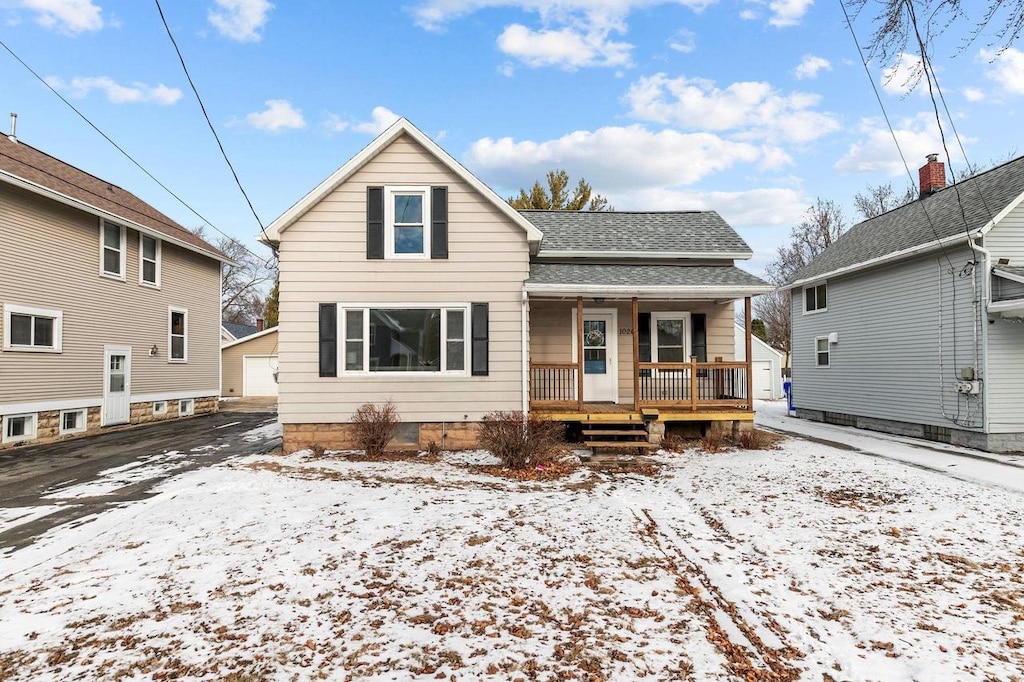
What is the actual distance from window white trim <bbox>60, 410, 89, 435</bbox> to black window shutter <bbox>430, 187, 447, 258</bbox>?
9.87m

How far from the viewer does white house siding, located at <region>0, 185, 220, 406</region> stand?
1093cm

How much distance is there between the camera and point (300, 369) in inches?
387

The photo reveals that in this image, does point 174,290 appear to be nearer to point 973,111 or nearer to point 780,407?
point 973,111

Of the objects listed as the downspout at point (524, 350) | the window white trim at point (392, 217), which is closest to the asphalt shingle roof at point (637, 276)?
the downspout at point (524, 350)

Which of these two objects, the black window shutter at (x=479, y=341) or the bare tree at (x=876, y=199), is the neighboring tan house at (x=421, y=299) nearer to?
the black window shutter at (x=479, y=341)

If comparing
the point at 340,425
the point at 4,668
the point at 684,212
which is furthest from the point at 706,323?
the point at 4,668

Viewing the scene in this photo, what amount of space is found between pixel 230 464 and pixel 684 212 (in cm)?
1193

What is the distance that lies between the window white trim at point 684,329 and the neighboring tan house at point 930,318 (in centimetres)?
545

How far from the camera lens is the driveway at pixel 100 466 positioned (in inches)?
242

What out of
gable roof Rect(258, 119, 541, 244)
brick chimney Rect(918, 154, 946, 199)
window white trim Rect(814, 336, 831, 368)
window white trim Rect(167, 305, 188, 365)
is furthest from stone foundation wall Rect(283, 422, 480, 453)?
brick chimney Rect(918, 154, 946, 199)

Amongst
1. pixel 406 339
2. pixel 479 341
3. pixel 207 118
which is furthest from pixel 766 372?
pixel 207 118

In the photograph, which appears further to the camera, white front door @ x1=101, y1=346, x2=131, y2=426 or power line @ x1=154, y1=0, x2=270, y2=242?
white front door @ x1=101, y1=346, x2=131, y2=426

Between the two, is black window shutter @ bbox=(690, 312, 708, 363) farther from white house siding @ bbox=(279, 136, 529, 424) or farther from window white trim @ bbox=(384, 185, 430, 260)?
window white trim @ bbox=(384, 185, 430, 260)

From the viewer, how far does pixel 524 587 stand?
13.6ft
